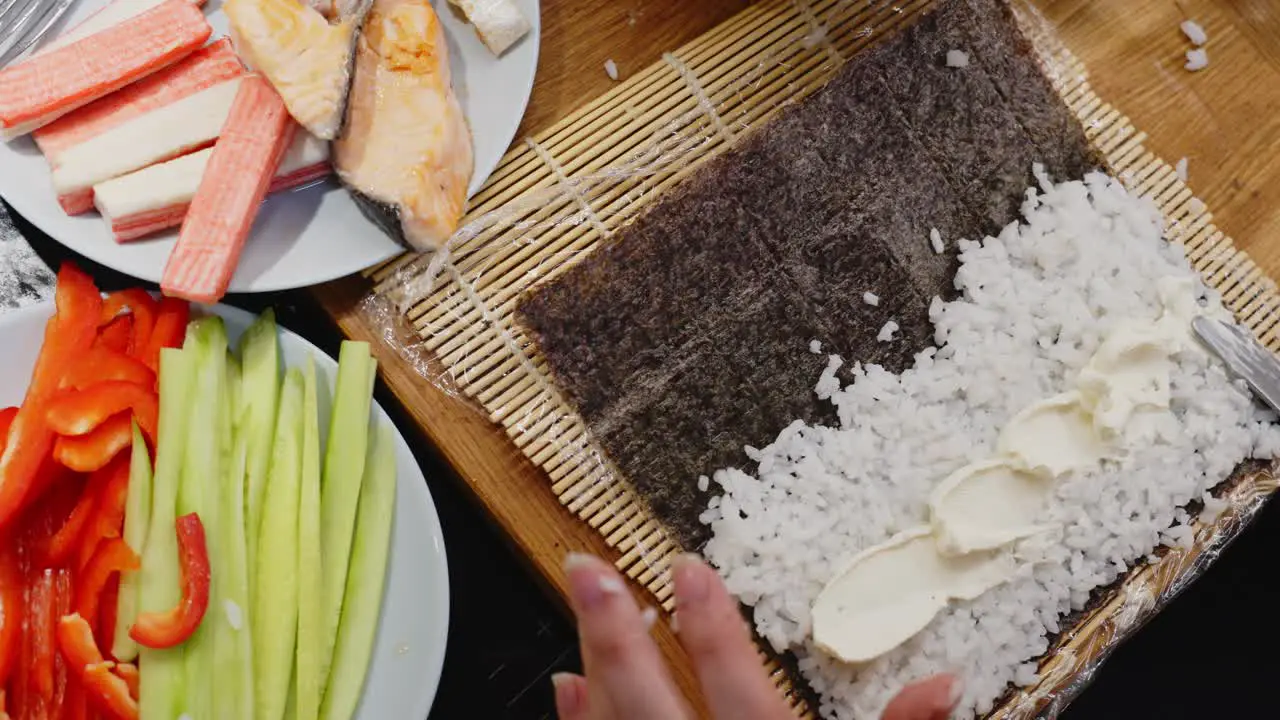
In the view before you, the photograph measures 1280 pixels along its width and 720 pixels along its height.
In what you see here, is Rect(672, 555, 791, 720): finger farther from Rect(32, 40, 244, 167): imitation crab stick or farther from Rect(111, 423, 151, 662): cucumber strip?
Rect(32, 40, 244, 167): imitation crab stick

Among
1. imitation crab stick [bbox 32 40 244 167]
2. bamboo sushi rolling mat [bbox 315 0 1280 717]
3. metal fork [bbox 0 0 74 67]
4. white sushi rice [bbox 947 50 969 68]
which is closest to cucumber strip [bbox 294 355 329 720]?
bamboo sushi rolling mat [bbox 315 0 1280 717]

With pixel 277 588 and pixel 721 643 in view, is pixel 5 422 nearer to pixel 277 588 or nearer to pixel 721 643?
pixel 277 588

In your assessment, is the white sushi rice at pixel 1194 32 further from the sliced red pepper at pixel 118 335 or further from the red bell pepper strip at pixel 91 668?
the red bell pepper strip at pixel 91 668

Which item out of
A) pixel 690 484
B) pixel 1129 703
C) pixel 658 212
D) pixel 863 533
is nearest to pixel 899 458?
pixel 863 533

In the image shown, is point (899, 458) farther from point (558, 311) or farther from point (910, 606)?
point (558, 311)

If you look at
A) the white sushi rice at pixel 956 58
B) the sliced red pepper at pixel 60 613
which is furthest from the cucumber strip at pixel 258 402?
the white sushi rice at pixel 956 58

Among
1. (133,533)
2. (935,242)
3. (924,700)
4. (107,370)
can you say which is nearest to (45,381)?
(107,370)
